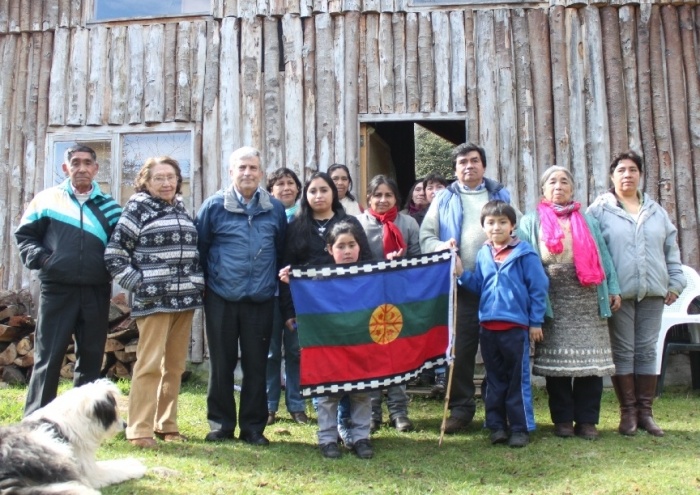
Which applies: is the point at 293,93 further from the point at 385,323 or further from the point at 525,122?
the point at 385,323

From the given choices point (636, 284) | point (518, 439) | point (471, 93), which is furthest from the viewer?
point (471, 93)

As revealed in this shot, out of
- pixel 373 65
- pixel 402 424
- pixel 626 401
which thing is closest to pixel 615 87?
pixel 373 65

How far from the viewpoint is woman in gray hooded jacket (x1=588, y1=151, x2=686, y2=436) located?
5.33 metres

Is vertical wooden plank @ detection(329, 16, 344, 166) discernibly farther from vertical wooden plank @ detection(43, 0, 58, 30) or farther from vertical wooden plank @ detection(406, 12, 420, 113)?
vertical wooden plank @ detection(43, 0, 58, 30)

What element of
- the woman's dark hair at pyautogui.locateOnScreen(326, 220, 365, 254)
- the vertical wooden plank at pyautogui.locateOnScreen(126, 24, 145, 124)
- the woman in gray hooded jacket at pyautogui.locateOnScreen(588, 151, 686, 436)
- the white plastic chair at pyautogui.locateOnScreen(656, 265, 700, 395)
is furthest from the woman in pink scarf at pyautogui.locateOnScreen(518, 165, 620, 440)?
the vertical wooden plank at pyautogui.locateOnScreen(126, 24, 145, 124)

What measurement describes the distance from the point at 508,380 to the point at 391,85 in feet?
12.5

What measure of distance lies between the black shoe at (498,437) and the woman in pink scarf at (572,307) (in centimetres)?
50

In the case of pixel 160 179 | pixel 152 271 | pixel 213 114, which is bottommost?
pixel 152 271

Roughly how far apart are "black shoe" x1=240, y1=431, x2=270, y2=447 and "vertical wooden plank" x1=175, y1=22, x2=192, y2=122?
4146mm

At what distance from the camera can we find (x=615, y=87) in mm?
7504

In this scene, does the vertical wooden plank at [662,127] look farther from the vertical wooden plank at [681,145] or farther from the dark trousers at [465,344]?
the dark trousers at [465,344]

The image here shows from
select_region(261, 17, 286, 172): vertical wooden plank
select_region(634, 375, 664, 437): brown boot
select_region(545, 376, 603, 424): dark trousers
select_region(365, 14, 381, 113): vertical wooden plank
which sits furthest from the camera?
select_region(261, 17, 286, 172): vertical wooden plank

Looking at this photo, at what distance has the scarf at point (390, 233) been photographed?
18.2 feet

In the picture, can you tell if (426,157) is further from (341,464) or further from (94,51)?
(341,464)
